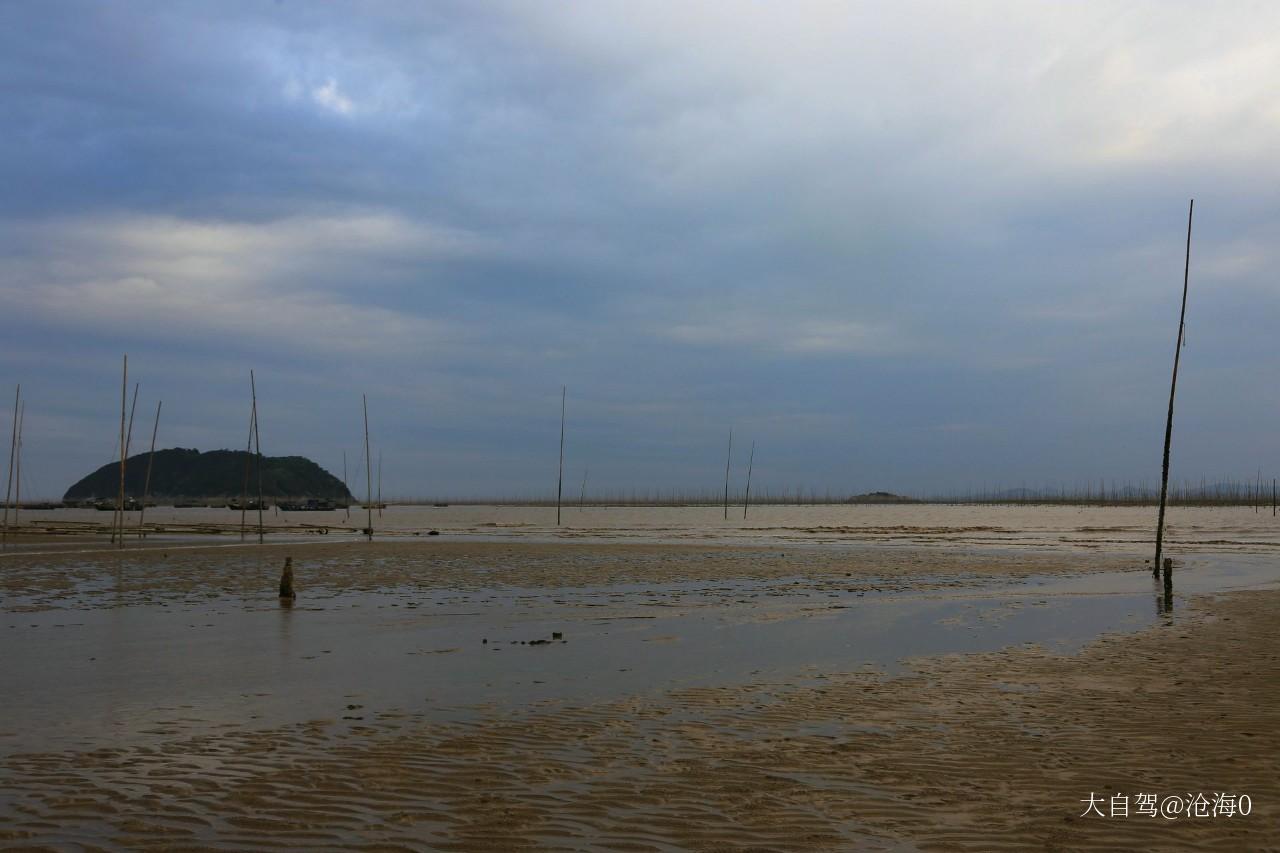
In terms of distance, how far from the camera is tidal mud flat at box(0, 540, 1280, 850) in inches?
270

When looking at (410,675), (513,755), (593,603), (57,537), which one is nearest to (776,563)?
(593,603)

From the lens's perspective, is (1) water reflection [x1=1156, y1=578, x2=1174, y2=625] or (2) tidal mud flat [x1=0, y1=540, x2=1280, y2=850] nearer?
(2) tidal mud flat [x1=0, y1=540, x2=1280, y2=850]

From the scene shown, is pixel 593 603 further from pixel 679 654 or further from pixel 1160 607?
pixel 1160 607

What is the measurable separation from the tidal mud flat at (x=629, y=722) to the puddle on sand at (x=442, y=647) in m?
0.09

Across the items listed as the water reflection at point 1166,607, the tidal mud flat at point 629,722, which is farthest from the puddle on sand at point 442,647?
the water reflection at point 1166,607

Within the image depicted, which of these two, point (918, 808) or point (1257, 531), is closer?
point (918, 808)

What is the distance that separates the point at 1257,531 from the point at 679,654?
69.1m

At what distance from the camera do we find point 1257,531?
6850 centimetres

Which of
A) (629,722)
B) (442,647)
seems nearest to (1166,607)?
(442,647)

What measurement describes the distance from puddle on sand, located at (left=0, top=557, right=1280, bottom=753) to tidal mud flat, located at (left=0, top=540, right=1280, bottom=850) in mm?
92

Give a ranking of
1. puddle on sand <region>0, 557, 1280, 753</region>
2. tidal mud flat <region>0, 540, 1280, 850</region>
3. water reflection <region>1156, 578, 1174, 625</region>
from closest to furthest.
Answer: tidal mud flat <region>0, 540, 1280, 850</region> < puddle on sand <region>0, 557, 1280, 753</region> < water reflection <region>1156, 578, 1174, 625</region>

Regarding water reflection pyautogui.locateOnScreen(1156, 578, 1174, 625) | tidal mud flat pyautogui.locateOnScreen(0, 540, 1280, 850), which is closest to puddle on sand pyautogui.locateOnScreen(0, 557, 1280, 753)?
tidal mud flat pyautogui.locateOnScreen(0, 540, 1280, 850)

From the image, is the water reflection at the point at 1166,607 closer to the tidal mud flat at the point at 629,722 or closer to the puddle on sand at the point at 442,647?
the tidal mud flat at the point at 629,722

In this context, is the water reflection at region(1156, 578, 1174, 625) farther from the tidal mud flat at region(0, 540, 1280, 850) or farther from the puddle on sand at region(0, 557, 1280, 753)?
the puddle on sand at region(0, 557, 1280, 753)
